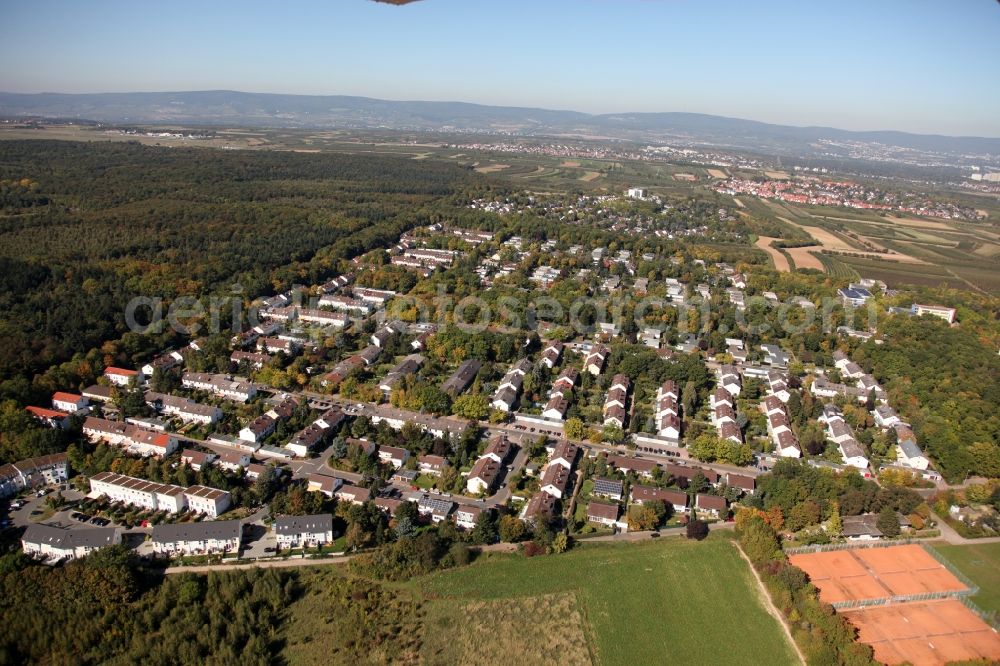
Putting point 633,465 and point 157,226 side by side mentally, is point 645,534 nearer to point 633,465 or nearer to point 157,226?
point 633,465

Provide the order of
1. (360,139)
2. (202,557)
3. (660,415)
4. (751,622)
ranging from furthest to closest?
(360,139) → (660,415) → (202,557) → (751,622)

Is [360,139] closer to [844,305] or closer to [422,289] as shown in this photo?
[422,289]

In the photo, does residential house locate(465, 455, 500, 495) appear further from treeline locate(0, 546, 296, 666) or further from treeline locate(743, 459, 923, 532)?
treeline locate(743, 459, 923, 532)

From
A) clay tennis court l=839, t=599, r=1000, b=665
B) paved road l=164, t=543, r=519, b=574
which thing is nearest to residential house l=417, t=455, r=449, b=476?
paved road l=164, t=543, r=519, b=574

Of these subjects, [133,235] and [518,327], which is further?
[133,235]

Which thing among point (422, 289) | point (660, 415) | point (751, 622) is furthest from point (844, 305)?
point (751, 622)

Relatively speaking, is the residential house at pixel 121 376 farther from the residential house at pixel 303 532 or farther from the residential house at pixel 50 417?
the residential house at pixel 303 532
